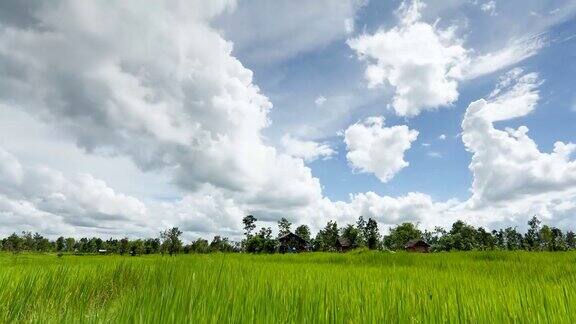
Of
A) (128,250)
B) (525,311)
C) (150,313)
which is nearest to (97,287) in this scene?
(150,313)

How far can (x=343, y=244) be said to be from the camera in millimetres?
100250

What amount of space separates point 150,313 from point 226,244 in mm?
118761

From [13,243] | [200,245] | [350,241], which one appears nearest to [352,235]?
[350,241]

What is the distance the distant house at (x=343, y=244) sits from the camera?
333 feet

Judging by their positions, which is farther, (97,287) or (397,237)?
(397,237)

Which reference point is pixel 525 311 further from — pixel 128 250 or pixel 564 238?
pixel 564 238

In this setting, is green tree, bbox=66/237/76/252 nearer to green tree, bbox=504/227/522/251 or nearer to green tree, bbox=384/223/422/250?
green tree, bbox=384/223/422/250

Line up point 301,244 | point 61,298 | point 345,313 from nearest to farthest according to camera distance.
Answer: point 345,313 < point 61,298 < point 301,244

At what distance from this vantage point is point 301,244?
89125 mm

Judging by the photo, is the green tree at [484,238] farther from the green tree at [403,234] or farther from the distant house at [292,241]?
the distant house at [292,241]

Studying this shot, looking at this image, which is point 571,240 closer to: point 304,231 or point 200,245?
point 304,231

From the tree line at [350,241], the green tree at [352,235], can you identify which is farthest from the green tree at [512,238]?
the green tree at [352,235]

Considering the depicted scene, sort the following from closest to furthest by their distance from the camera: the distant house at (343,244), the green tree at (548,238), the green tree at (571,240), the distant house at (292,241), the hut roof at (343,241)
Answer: the distant house at (292,241), the hut roof at (343,241), the distant house at (343,244), the green tree at (548,238), the green tree at (571,240)

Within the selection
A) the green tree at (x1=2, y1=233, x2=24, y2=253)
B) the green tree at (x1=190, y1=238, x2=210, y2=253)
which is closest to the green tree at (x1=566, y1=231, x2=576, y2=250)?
the green tree at (x1=190, y1=238, x2=210, y2=253)
